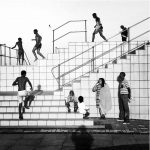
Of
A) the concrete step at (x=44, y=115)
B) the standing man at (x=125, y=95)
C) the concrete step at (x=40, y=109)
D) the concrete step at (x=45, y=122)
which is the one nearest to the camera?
the concrete step at (x=45, y=122)

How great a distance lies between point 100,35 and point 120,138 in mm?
7658

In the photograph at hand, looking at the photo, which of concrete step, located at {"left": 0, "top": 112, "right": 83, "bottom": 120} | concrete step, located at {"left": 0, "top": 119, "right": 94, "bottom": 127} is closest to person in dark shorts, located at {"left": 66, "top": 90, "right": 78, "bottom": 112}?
concrete step, located at {"left": 0, "top": 112, "right": 83, "bottom": 120}

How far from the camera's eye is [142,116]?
12.0m

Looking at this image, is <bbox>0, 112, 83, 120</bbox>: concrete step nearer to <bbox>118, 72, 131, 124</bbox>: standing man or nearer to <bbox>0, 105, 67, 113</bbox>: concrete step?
<bbox>0, 105, 67, 113</bbox>: concrete step

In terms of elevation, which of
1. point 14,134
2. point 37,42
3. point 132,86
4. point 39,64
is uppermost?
point 37,42

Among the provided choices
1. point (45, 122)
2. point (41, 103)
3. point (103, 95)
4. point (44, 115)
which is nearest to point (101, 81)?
point (103, 95)

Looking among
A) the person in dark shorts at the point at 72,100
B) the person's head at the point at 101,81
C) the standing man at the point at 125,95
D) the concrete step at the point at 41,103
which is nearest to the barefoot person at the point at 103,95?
Answer: the person's head at the point at 101,81

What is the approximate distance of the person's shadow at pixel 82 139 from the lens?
7288 mm

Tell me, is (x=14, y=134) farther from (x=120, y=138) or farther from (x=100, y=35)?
(x=100, y=35)

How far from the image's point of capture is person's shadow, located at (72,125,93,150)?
23.9ft

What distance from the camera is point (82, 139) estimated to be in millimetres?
8094

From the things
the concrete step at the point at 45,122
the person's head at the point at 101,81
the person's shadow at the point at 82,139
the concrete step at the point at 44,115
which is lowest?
the person's shadow at the point at 82,139

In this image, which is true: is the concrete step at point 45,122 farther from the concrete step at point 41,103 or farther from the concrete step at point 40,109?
the concrete step at point 41,103

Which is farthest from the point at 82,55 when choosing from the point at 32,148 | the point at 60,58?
the point at 32,148
